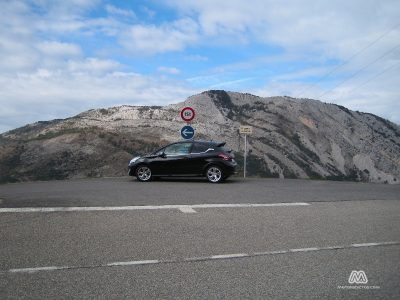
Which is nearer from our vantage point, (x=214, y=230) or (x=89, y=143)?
(x=214, y=230)

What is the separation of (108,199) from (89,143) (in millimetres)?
20630

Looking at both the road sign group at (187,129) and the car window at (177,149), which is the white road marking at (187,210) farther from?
the road sign group at (187,129)

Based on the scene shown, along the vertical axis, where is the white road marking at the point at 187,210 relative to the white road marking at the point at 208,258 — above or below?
above

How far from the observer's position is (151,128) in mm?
37562

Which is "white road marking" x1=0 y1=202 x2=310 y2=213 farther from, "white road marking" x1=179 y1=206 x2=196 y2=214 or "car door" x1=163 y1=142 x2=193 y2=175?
"car door" x1=163 y1=142 x2=193 y2=175

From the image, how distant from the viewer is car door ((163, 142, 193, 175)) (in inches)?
634

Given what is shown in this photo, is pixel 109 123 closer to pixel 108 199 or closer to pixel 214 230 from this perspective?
pixel 108 199

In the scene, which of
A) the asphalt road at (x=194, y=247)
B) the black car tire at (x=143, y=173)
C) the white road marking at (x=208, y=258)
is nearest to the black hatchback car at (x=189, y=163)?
the black car tire at (x=143, y=173)

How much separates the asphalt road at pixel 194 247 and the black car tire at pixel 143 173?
12.7 feet

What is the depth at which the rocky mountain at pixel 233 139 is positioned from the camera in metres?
28.8

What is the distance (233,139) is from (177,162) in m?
22.0

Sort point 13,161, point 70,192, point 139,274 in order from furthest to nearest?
point 13,161
point 70,192
point 139,274

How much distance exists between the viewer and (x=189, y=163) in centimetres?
1611

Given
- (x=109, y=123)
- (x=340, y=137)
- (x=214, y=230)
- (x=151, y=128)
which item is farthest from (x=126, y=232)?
(x=340, y=137)
